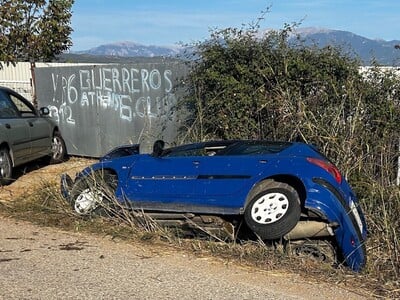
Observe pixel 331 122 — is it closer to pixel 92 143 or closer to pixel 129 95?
pixel 129 95

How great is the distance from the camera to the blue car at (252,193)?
19.8ft

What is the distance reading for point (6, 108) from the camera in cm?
1059

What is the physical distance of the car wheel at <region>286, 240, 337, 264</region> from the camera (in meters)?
6.08

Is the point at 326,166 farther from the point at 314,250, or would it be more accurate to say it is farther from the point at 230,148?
the point at 230,148

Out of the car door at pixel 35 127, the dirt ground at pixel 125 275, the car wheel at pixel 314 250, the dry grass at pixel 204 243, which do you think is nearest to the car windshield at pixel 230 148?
the dry grass at pixel 204 243

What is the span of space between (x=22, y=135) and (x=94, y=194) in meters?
3.76

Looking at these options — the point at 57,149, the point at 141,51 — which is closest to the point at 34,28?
the point at 141,51

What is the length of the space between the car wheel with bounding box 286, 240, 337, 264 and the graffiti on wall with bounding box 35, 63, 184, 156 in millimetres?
5113

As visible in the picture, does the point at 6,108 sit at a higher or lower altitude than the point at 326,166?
higher

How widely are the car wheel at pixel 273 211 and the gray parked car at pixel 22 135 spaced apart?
5.19 meters

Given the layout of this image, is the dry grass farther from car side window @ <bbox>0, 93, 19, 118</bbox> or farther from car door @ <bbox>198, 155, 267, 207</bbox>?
car side window @ <bbox>0, 93, 19, 118</bbox>

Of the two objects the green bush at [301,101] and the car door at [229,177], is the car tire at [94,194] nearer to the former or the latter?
the car door at [229,177]

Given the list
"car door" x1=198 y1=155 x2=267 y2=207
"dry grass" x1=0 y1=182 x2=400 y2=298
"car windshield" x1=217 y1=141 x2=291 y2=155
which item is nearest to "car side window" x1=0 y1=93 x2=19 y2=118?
"dry grass" x1=0 y1=182 x2=400 y2=298

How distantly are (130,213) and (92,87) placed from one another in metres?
6.07
